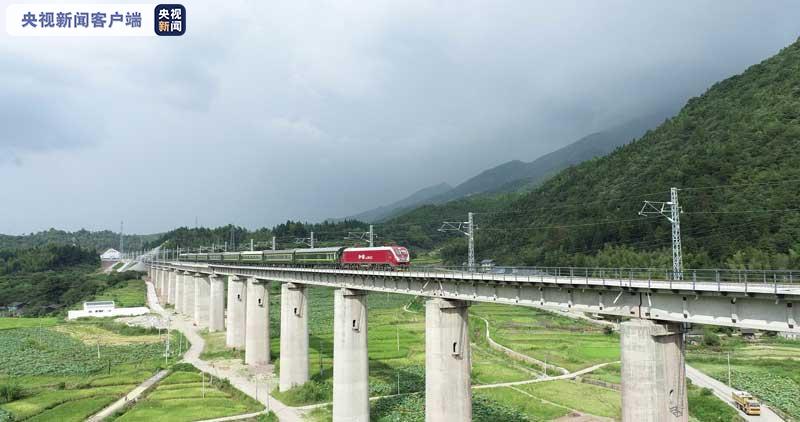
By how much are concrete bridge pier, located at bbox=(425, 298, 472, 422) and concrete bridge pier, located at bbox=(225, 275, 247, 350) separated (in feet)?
165

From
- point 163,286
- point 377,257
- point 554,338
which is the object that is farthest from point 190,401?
point 163,286

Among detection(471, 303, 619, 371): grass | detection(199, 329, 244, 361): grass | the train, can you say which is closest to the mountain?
detection(471, 303, 619, 371): grass

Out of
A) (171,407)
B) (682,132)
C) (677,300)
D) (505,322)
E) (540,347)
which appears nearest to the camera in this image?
(677,300)

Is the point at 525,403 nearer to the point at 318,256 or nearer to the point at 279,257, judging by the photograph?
the point at 318,256

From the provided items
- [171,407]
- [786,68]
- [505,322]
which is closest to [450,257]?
[505,322]

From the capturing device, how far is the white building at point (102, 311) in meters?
120

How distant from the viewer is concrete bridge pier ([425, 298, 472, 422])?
3519 cm

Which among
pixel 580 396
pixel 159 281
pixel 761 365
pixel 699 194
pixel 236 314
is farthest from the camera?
pixel 159 281

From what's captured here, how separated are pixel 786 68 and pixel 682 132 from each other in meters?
29.7

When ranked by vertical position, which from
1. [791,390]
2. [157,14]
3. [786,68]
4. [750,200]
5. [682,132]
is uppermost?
[786,68]

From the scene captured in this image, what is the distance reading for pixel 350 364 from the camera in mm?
44812

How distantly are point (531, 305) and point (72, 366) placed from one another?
222ft

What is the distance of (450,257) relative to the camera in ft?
543

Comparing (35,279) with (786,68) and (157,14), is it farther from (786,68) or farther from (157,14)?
(786,68)
